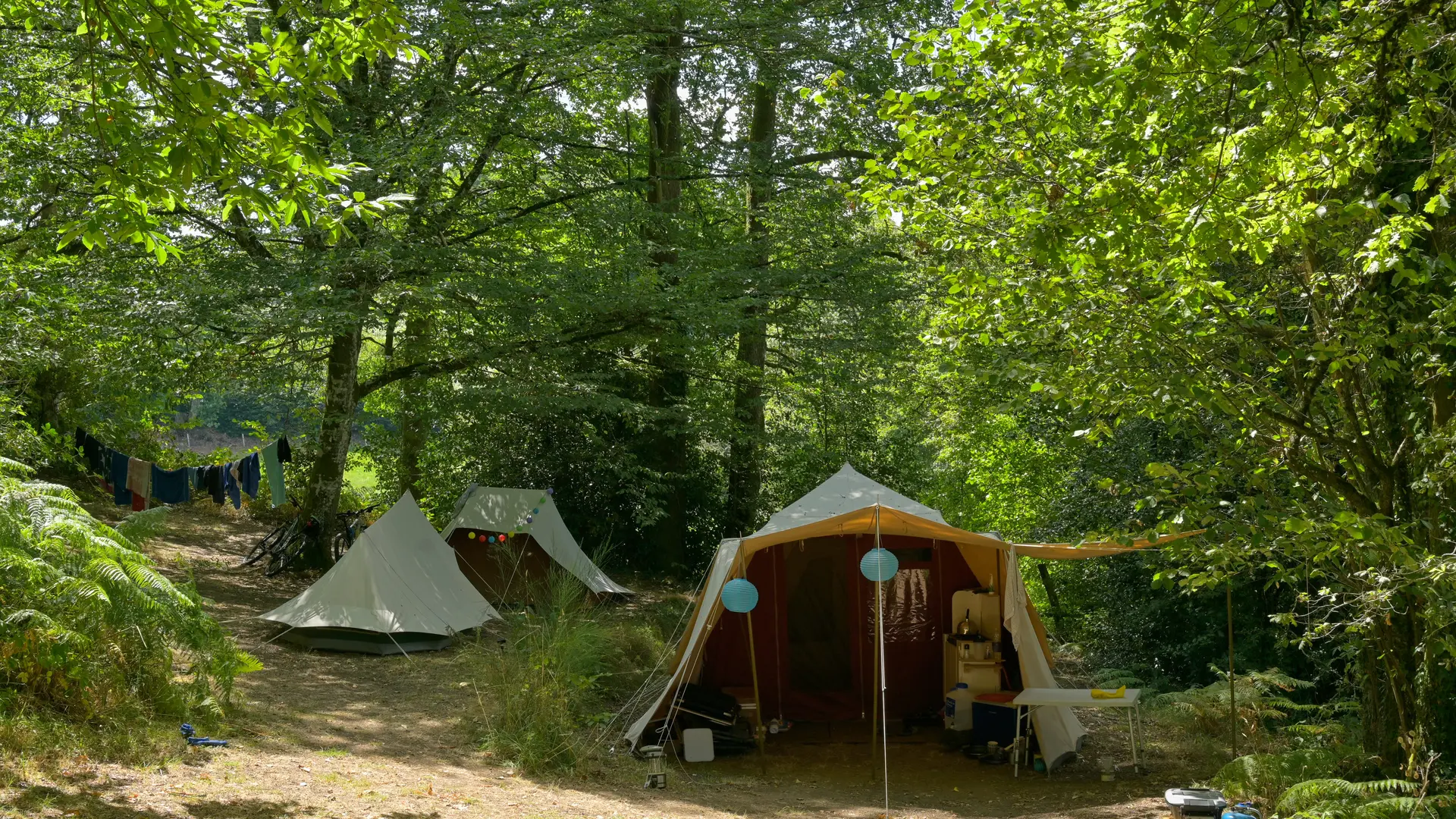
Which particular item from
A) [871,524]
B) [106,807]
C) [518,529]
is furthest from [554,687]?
[518,529]

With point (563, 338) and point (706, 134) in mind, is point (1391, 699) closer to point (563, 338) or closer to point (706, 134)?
point (563, 338)

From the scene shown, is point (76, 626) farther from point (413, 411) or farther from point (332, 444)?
point (413, 411)

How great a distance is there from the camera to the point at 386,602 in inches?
384

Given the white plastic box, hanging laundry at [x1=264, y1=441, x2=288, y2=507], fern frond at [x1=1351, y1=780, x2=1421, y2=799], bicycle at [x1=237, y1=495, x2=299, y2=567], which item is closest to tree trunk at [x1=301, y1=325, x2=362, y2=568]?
bicycle at [x1=237, y1=495, x2=299, y2=567]

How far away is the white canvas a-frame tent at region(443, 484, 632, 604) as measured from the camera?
40.6 ft

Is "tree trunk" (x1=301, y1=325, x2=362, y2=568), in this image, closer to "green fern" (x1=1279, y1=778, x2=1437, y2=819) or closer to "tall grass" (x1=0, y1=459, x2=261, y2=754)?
"tall grass" (x1=0, y1=459, x2=261, y2=754)

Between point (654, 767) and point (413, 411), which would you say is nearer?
point (654, 767)

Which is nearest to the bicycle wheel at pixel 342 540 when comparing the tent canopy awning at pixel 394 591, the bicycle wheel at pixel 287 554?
the bicycle wheel at pixel 287 554

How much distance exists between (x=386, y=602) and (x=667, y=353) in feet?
16.4

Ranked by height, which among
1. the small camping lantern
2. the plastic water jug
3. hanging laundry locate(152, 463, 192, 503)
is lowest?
the small camping lantern

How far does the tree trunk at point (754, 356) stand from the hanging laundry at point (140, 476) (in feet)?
23.1

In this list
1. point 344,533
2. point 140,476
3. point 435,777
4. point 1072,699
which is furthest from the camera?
point 140,476

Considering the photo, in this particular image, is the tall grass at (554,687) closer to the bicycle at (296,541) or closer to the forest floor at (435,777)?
the forest floor at (435,777)

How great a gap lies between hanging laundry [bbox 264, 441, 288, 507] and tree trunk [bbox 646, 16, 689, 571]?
4462 millimetres
